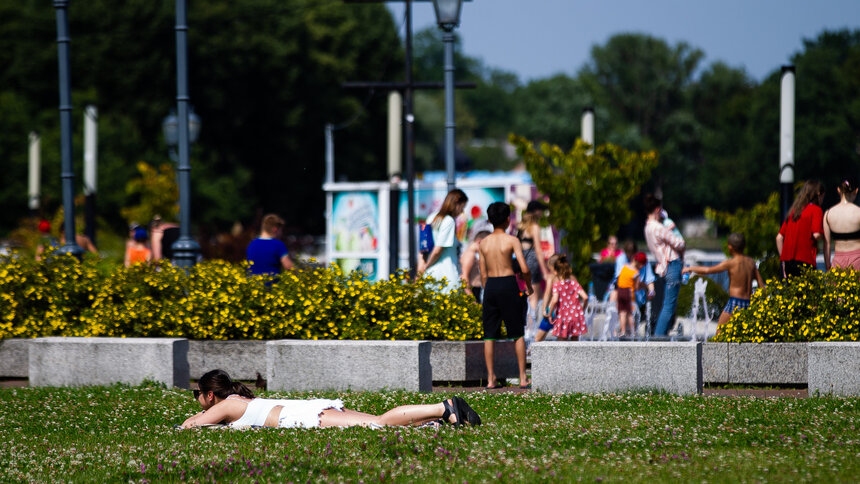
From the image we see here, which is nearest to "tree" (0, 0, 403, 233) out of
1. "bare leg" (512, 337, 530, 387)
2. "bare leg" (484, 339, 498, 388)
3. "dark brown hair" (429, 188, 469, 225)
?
"dark brown hair" (429, 188, 469, 225)

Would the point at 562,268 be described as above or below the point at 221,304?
above

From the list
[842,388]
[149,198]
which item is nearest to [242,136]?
[149,198]

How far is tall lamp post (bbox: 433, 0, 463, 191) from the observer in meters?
15.3

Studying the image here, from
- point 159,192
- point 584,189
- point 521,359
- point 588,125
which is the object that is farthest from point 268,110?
point 521,359

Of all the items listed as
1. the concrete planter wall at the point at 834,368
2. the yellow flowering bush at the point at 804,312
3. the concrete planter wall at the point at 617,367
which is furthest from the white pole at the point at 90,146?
the concrete planter wall at the point at 834,368

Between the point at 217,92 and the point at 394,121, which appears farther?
the point at 217,92

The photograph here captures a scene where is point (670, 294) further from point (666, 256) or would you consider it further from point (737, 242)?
point (737, 242)

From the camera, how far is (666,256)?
48.1 ft

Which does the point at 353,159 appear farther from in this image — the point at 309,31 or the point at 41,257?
the point at 41,257

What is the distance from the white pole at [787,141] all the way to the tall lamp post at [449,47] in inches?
173

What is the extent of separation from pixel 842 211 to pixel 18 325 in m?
8.78

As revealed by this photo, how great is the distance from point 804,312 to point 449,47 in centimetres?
668

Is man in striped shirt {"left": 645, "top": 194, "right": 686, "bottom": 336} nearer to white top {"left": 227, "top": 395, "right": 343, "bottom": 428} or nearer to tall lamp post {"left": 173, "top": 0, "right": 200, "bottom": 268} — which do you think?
tall lamp post {"left": 173, "top": 0, "right": 200, "bottom": 268}

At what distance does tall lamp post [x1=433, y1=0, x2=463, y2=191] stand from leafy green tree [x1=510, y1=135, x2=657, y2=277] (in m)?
2.40
